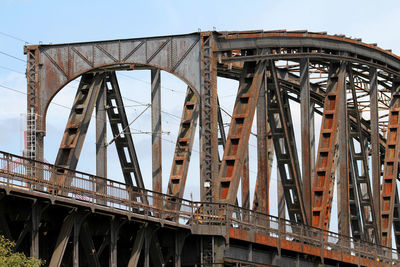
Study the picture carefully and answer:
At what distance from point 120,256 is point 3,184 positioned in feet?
33.6

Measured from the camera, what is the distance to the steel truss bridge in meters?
43.3

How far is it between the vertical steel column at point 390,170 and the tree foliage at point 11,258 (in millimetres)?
38472

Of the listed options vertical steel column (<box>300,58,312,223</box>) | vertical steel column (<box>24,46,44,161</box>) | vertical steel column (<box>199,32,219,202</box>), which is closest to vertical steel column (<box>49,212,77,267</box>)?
vertical steel column (<box>199,32,219,202</box>)

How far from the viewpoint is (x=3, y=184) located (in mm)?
39438

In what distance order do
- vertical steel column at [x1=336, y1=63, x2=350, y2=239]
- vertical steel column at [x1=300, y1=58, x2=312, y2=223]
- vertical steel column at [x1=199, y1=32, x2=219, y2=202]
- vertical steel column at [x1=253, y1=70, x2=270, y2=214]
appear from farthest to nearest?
vertical steel column at [x1=336, y1=63, x2=350, y2=239], vertical steel column at [x1=300, y1=58, x2=312, y2=223], vertical steel column at [x1=253, y1=70, x2=270, y2=214], vertical steel column at [x1=199, y1=32, x2=219, y2=202]

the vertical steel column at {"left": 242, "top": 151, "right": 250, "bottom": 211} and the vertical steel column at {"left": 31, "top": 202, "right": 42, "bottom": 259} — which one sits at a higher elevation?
the vertical steel column at {"left": 242, "top": 151, "right": 250, "bottom": 211}

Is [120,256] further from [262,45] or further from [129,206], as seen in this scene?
[262,45]

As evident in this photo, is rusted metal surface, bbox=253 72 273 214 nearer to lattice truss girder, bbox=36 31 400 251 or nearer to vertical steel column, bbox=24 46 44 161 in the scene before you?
lattice truss girder, bbox=36 31 400 251

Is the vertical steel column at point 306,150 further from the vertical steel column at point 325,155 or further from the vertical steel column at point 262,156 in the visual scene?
the vertical steel column at point 262,156

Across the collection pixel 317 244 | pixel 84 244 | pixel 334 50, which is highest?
pixel 334 50

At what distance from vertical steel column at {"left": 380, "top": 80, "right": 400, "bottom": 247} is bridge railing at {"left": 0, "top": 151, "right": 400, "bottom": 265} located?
325 inches

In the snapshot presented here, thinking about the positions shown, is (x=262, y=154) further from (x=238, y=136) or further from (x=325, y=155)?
(x=325, y=155)

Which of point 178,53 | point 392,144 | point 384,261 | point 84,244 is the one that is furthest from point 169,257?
point 392,144

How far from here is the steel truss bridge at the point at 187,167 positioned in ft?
142
